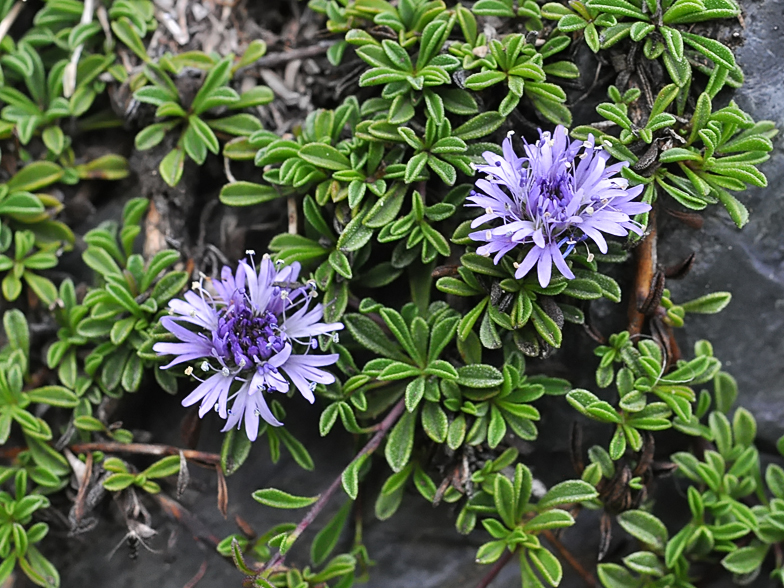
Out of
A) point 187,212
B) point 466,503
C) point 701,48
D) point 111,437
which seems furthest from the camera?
point 187,212

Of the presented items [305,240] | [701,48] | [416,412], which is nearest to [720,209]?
[701,48]

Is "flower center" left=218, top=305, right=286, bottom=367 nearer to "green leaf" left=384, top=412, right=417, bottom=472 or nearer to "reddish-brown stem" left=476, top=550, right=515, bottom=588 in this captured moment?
"green leaf" left=384, top=412, right=417, bottom=472

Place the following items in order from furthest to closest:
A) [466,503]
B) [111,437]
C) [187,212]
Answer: [187,212] → [111,437] → [466,503]

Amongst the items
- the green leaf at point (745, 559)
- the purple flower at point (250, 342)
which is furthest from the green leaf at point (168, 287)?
the green leaf at point (745, 559)

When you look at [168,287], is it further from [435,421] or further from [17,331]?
[435,421]

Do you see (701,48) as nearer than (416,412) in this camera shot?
Yes

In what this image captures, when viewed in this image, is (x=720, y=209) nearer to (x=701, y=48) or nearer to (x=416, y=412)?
(x=701, y=48)

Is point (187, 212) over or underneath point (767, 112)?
underneath
